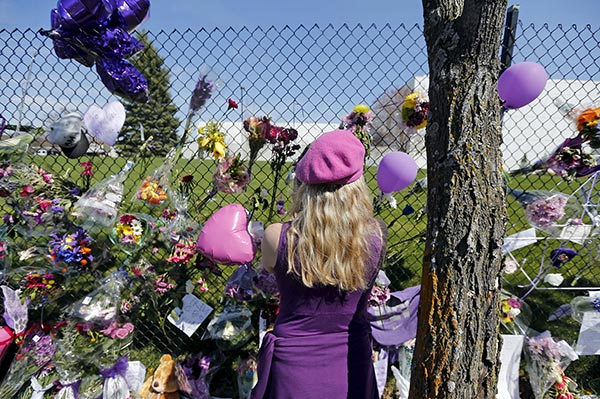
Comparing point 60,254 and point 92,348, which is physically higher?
point 60,254

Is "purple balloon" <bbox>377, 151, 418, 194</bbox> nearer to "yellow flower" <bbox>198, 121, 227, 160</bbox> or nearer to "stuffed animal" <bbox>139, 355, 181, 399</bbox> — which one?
"yellow flower" <bbox>198, 121, 227, 160</bbox>

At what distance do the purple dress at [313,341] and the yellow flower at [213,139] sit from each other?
3.00 feet

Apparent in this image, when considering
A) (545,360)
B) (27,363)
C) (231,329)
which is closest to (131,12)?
(231,329)

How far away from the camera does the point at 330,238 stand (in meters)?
1.52

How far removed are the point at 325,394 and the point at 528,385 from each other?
1559 mm

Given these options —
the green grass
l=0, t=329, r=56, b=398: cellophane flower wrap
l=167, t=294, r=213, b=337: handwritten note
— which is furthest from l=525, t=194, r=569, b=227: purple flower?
l=0, t=329, r=56, b=398: cellophane flower wrap

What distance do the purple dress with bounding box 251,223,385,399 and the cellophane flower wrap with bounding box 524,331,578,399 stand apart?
1285 millimetres

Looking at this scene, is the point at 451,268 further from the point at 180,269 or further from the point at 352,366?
the point at 180,269

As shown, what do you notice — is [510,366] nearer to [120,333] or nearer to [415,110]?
[415,110]

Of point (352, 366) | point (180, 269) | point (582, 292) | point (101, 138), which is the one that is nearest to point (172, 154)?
point (101, 138)

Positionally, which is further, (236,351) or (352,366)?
(236,351)

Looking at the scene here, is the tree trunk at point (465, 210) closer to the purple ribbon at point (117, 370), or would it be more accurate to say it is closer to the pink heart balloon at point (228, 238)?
the pink heart balloon at point (228, 238)

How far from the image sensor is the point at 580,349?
2486 mm

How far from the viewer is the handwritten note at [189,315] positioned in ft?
8.35
